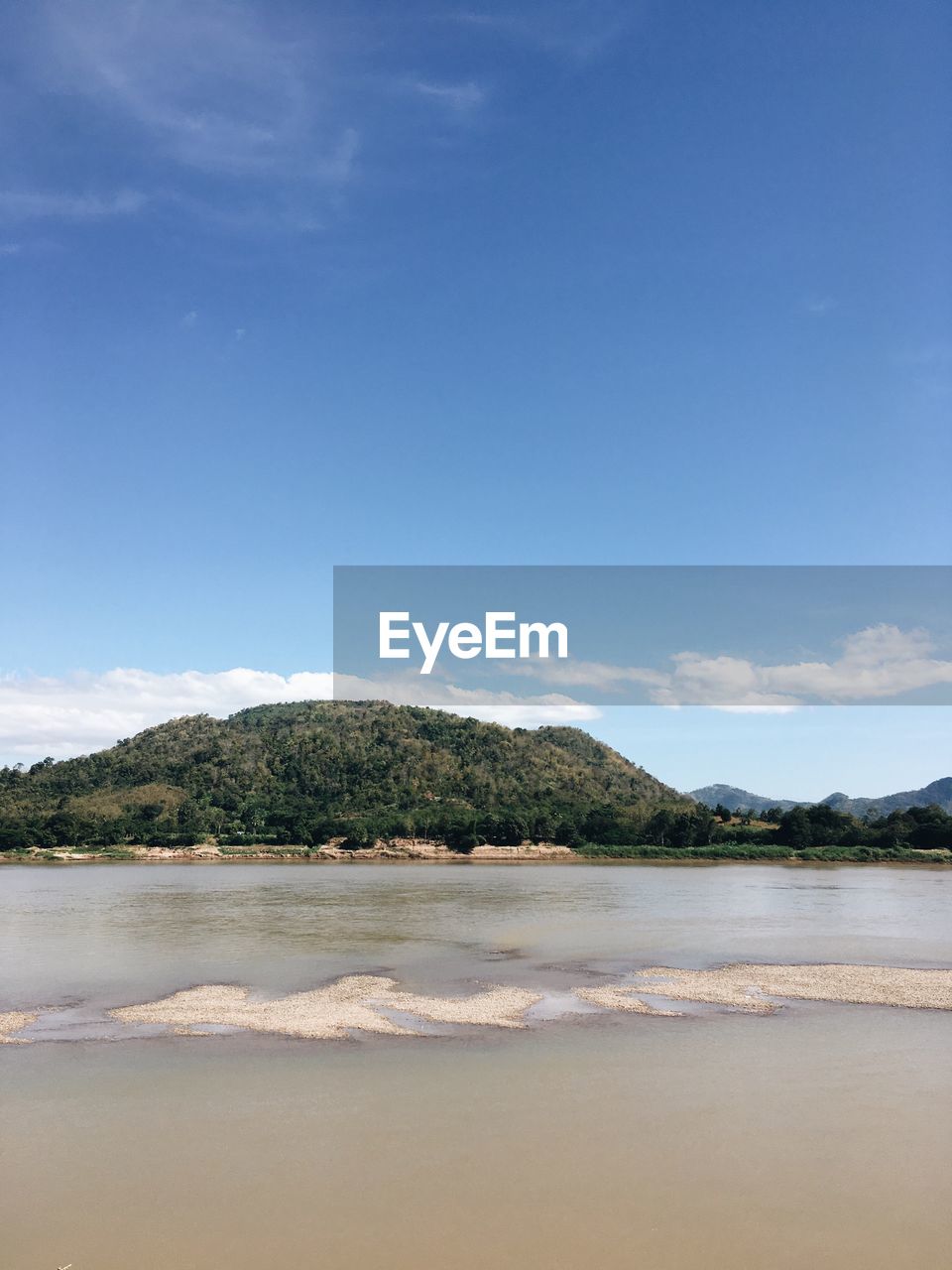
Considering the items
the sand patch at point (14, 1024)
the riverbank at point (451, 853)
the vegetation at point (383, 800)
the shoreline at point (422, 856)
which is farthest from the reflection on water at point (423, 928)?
the vegetation at point (383, 800)

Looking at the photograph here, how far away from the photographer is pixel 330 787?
108500 mm

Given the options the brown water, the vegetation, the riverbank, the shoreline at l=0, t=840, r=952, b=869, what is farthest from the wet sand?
the vegetation

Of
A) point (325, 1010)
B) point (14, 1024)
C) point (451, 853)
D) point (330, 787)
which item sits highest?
point (330, 787)

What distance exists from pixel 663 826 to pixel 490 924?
58.9m

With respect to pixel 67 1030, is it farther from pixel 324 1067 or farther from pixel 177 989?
pixel 324 1067

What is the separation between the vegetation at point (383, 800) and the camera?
3263 inches

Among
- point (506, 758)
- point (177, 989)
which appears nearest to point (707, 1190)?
point (177, 989)

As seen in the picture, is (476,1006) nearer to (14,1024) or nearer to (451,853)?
(14,1024)

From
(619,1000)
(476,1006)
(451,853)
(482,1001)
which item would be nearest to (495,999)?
(482,1001)

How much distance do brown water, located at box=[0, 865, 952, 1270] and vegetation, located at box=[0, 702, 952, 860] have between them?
66653 millimetres

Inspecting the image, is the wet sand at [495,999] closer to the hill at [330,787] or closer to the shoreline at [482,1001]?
the shoreline at [482,1001]

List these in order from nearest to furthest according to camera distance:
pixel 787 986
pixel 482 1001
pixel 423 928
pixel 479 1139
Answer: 1. pixel 479 1139
2. pixel 482 1001
3. pixel 787 986
4. pixel 423 928

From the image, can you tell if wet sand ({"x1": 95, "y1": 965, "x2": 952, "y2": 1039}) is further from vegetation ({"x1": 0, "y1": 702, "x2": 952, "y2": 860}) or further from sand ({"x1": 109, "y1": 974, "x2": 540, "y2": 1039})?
vegetation ({"x1": 0, "y1": 702, "x2": 952, "y2": 860})

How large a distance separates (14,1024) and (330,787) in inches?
3723
